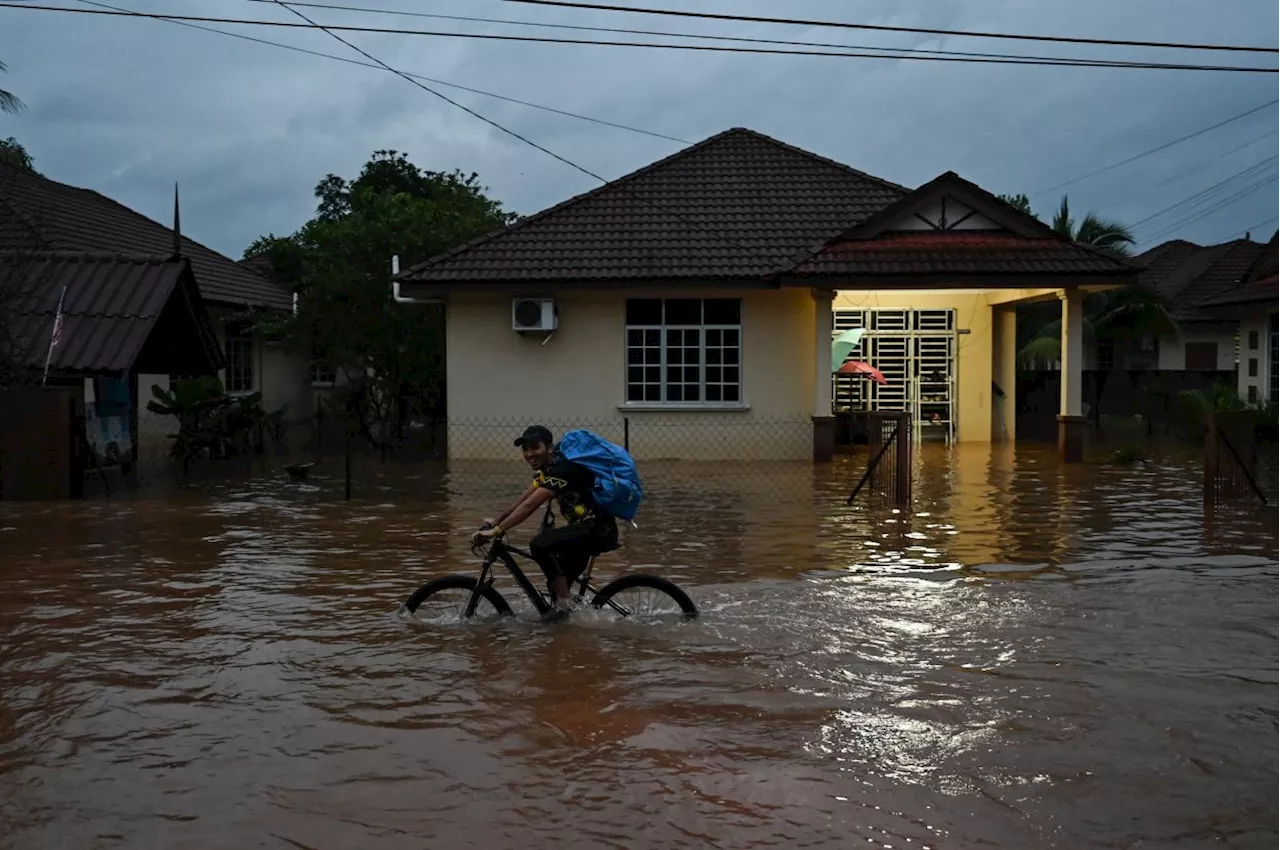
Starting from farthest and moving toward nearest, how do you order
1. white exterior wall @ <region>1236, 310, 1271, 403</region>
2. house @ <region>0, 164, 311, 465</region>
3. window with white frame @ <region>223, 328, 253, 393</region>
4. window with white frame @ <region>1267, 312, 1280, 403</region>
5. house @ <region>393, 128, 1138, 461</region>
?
window with white frame @ <region>223, 328, 253, 393</region> < white exterior wall @ <region>1236, 310, 1271, 403</region> < window with white frame @ <region>1267, 312, 1280, 403</region> < house @ <region>0, 164, 311, 465</region> < house @ <region>393, 128, 1138, 461</region>

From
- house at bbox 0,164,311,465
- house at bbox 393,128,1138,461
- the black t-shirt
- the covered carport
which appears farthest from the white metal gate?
the black t-shirt

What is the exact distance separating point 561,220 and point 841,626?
15.2 meters

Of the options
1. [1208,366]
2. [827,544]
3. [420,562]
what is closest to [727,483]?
[827,544]

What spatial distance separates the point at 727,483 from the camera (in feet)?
56.6

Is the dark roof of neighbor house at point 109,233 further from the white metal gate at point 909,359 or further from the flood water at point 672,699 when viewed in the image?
the flood water at point 672,699

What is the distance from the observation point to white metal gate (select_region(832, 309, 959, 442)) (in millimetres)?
23453

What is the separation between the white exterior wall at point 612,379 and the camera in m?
21.0

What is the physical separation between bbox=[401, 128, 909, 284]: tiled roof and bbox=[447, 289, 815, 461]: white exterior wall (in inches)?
25.8

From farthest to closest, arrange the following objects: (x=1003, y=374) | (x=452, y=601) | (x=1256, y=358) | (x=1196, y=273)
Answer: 1. (x=1196, y=273)
2. (x=1256, y=358)
3. (x=1003, y=374)
4. (x=452, y=601)

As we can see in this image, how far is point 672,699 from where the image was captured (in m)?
6.50

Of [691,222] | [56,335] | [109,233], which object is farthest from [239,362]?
[56,335]

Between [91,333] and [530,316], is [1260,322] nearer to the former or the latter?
[530,316]

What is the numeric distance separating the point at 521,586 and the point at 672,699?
5.94ft

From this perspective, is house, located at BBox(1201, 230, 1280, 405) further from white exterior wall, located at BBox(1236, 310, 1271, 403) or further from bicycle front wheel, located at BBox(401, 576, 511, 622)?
bicycle front wheel, located at BBox(401, 576, 511, 622)
